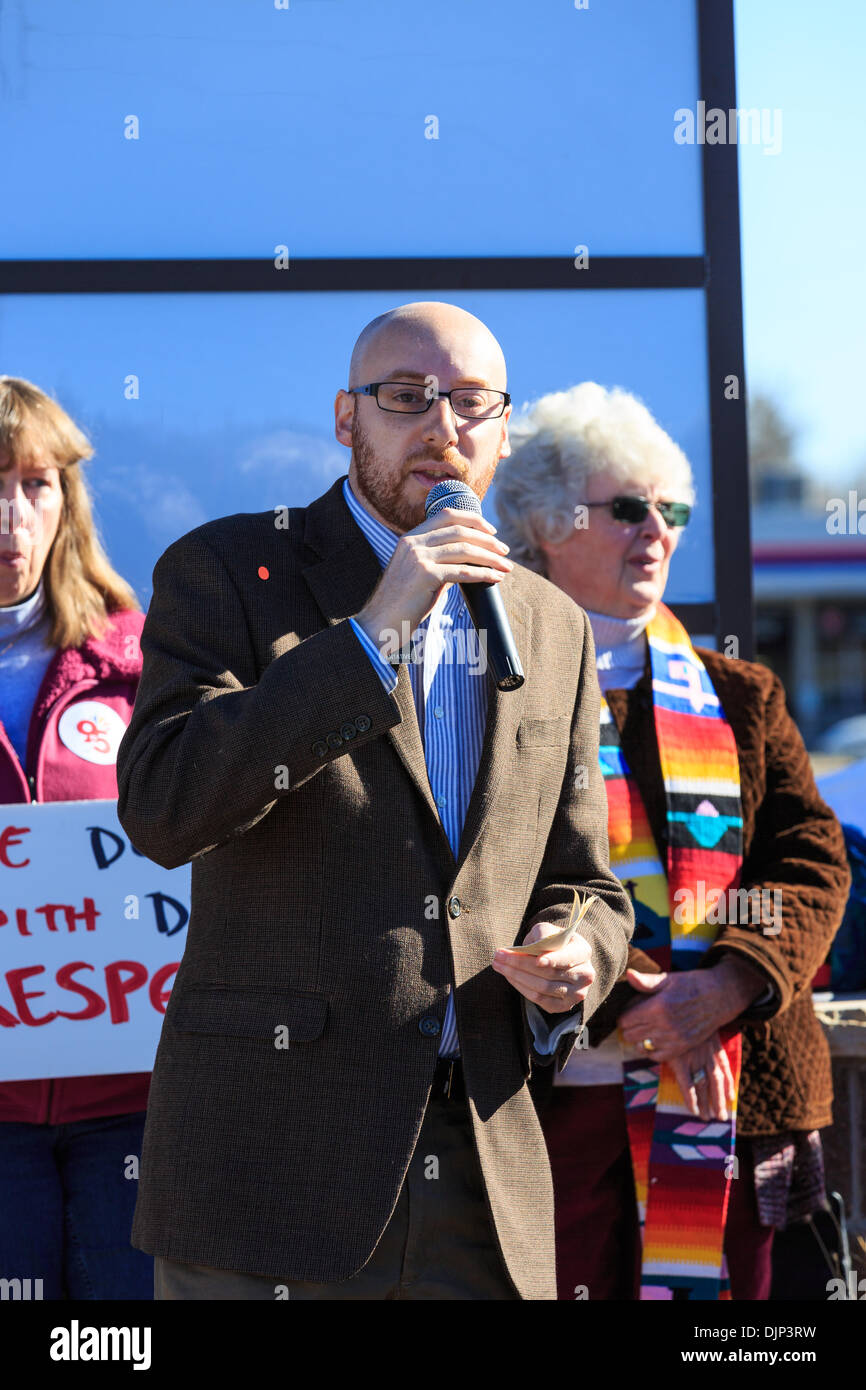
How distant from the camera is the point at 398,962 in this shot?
212cm

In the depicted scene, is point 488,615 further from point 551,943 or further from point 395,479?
point 551,943

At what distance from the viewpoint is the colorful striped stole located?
310 centimetres

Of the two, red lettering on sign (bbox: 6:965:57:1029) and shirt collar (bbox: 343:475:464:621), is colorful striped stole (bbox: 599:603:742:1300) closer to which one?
shirt collar (bbox: 343:475:464:621)

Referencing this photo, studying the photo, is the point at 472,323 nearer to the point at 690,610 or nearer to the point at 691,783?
the point at 691,783

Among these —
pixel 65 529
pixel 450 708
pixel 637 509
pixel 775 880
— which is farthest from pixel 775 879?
pixel 65 529

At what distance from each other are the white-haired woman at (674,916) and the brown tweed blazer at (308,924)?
0.87 m

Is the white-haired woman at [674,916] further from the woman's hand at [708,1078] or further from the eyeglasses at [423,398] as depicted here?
the eyeglasses at [423,398]

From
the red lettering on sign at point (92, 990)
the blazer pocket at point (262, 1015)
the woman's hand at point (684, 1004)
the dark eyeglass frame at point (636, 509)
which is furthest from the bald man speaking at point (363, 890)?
the dark eyeglass frame at point (636, 509)

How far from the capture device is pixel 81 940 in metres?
3.19

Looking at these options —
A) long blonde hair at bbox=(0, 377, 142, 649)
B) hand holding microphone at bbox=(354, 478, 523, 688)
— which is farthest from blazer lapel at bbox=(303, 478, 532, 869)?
long blonde hair at bbox=(0, 377, 142, 649)

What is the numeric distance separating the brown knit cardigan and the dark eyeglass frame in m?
0.36

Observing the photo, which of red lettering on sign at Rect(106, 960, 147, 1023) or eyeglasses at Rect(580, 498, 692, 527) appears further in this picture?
eyeglasses at Rect(580, 498, 692, 527)

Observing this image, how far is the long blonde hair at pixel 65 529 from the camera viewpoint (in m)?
3.31

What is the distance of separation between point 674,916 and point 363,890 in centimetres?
130
